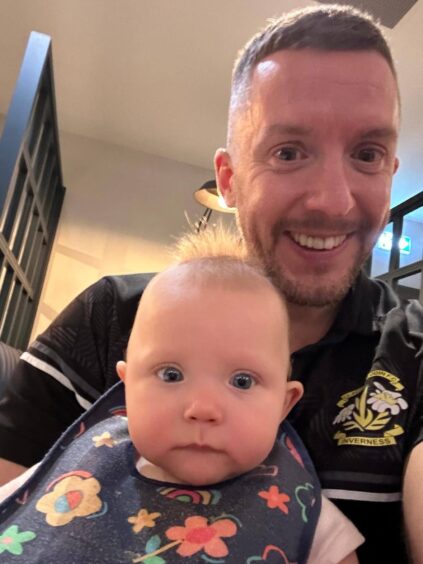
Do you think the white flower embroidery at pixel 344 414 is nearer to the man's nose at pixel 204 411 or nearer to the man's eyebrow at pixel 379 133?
the man's nose at pixel 204 411

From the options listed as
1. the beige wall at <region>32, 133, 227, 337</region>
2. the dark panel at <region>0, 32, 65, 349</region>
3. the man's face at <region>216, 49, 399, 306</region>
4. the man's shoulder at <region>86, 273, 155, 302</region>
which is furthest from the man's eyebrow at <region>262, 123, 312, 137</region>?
the beige wall at <region>32, 133, 227, 337</region>

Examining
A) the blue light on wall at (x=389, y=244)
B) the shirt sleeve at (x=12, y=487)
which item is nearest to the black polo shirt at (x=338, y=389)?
the shirt sleeve at (x=12, y=487)

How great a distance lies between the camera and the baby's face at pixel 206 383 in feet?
2.21

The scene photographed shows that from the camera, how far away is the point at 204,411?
2.15 feet

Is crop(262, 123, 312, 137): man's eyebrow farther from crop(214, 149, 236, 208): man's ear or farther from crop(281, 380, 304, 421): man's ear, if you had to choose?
crop(281, 380, 304, 421): man's ear

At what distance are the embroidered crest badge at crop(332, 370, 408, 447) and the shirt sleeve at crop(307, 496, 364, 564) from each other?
118 millimetres

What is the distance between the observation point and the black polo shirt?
0.81 meters

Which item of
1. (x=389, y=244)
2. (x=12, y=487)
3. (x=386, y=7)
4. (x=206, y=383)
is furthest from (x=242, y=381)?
(x=389, y=244)

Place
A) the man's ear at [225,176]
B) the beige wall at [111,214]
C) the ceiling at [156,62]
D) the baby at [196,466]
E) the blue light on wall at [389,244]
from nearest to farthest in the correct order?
the baby at [196,466] → the man's ear at [225,176] → the ceiling at [156,62] → the beige wall at [111,214] → the blue light on wall at [389,244]

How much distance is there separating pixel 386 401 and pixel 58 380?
572 millimetres

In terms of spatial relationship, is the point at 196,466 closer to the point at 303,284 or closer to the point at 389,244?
the point at 303,284

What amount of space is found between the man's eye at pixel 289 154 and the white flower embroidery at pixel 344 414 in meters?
0.47

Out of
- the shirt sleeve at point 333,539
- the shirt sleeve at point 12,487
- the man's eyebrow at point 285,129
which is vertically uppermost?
the man's eyebrow at point 285,129

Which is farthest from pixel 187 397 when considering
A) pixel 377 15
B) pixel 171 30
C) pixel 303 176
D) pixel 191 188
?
pixel 191 188
